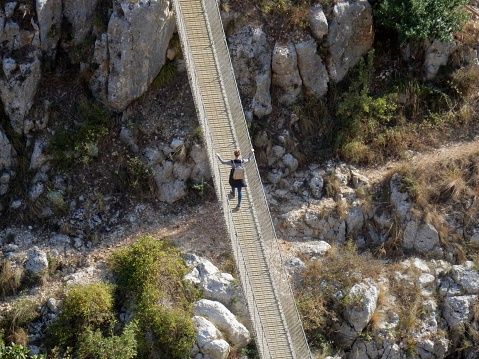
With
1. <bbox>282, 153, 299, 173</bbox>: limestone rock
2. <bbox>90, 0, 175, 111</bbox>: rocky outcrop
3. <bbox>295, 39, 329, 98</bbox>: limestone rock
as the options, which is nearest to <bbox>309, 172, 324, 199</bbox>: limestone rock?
<bbox>282, 153, 299, 173</bbox>: limestone rock

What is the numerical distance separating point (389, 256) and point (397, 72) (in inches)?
234

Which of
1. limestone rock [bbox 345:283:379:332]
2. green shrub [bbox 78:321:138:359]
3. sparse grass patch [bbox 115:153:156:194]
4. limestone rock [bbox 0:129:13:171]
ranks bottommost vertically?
limestone rock [bbox 345:283:379:332]

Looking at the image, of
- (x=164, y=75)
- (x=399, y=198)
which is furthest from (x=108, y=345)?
(x=399, y=198)

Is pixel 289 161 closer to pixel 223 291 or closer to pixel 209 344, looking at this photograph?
pixel 223 291

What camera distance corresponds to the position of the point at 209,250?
1097 inches

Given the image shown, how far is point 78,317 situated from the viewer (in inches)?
1013

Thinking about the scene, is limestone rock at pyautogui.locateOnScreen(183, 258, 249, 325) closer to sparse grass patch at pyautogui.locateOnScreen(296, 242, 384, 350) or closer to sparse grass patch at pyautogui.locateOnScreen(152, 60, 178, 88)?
sparse grass patch at pyautogui.locateOnScreen(296, 242, 384, 350)

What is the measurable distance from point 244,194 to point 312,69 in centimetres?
569

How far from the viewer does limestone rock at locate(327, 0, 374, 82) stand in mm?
29969

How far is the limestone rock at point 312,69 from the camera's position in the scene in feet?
97.1

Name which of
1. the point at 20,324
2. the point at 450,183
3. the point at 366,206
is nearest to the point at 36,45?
the point at 20,324

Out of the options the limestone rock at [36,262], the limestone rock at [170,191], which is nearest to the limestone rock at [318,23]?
the limestone rock at [170,191]

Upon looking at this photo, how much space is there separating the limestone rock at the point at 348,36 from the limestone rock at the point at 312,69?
1.19 feet

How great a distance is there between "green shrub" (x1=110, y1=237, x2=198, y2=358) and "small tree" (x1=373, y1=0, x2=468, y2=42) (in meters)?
9.54
